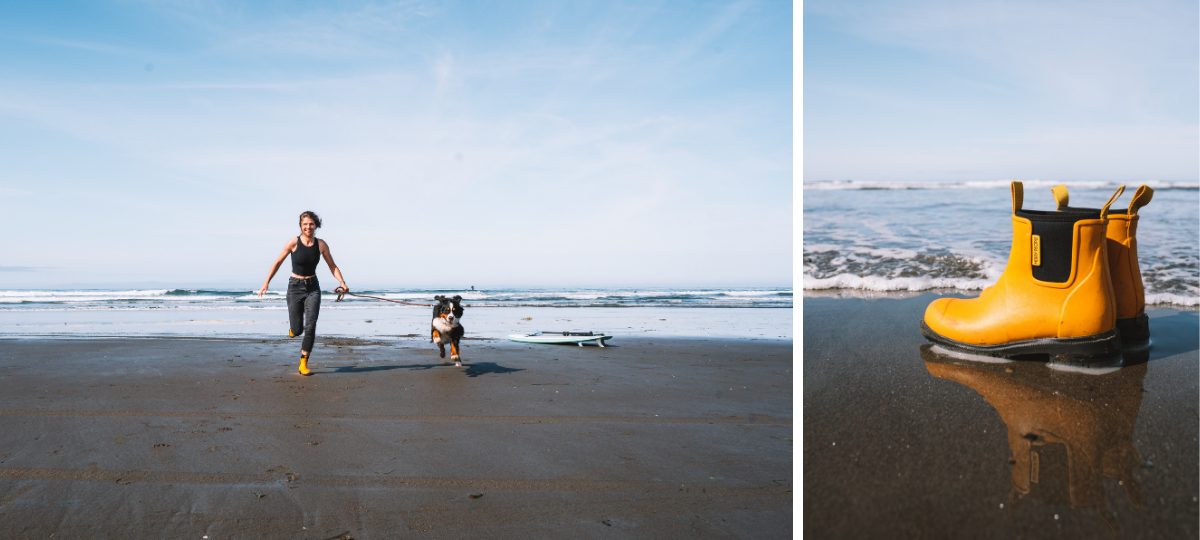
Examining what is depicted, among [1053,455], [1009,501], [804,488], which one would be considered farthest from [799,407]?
[1053,455]

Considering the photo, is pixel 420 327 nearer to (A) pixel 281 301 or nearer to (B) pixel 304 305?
(B) pixel 304 305

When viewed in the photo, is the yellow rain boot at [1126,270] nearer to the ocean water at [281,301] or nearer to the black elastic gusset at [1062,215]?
the black elastic gusset at [1062,215]

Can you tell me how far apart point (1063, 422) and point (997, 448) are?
38 cm

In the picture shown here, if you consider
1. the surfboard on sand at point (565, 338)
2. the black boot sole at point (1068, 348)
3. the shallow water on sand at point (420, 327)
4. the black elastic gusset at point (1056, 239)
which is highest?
the black elastic gusset at point (1056, 239)

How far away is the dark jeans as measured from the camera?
5.86 meters

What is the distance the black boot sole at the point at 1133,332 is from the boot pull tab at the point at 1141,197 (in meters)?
0.52

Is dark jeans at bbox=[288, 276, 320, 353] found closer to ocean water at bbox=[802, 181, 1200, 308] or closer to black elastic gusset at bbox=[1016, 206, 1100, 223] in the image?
ocean water at bbox=[802, 181, 1200, 308]

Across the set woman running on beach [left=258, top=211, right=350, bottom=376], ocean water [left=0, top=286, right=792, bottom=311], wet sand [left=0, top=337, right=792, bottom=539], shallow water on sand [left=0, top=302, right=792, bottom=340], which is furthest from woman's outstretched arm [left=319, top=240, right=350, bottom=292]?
ocean water [left=0, top=286, right=792, bottom=311]

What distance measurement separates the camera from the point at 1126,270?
2.69 m

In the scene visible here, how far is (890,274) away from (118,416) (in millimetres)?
5802

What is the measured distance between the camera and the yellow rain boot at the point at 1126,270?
261 centimetres

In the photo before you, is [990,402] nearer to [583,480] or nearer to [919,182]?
[583,480]

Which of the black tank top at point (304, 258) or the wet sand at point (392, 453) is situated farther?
the black tank top at point (304, 258)

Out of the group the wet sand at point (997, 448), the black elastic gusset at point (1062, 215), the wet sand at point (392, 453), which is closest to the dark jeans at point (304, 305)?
the wet sand at point (392, 453)
